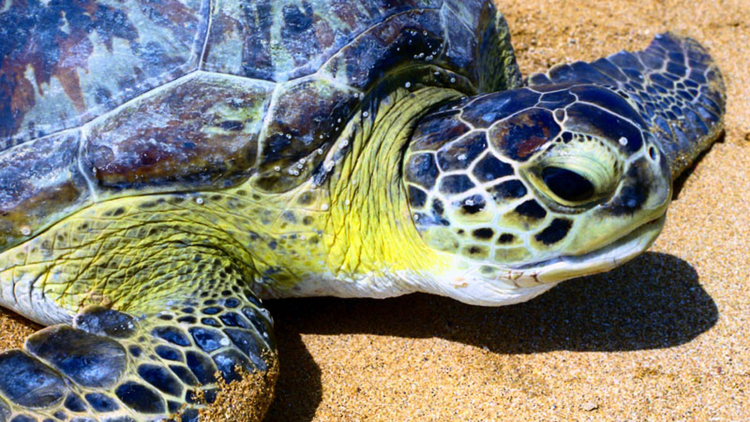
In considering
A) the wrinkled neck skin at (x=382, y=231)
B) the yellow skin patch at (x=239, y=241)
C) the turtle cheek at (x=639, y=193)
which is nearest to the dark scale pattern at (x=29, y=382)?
the yellow skin patch at (x=239, y=241)

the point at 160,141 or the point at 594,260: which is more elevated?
the point at 160,141

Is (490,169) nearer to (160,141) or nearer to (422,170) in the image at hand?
(422,170)

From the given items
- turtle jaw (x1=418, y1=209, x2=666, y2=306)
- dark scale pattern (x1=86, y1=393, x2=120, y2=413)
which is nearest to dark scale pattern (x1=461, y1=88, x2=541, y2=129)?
turtle jaw (x1=418, y1=209, x2=666, y2=306)

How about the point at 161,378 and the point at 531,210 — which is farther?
the point at 531,210

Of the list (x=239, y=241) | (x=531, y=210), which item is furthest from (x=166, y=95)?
(x=531, y=210)

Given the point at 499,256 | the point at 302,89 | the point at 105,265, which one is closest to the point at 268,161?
the point at 302,89

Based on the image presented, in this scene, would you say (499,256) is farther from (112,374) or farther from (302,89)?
(112,374)
